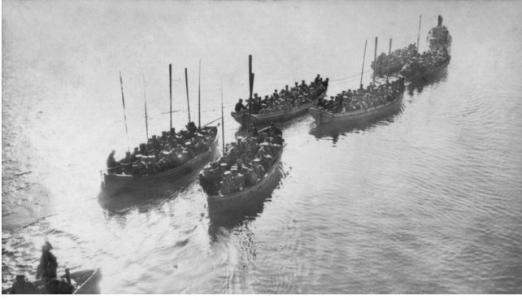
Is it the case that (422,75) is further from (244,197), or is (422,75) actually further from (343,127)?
(244,197)

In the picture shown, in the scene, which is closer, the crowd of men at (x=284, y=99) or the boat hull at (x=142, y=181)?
the boat hull at (x=142, y=181)

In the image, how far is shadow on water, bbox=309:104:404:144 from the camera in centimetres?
3014

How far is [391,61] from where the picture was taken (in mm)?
45219

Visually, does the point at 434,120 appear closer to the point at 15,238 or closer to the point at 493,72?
the point at 493,72

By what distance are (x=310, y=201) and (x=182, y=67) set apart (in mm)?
27269

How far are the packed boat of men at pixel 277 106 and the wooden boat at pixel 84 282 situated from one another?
1546 cm

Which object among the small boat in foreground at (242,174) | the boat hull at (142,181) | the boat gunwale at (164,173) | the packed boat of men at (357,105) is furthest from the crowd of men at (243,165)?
the packed boat of men at (357,105)

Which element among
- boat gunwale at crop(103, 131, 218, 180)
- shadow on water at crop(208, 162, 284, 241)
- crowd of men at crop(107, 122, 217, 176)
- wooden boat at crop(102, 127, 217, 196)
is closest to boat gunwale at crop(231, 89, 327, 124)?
crowd of men at crop(107, 122, 217, 176)

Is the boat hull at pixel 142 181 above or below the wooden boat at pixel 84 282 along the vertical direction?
above

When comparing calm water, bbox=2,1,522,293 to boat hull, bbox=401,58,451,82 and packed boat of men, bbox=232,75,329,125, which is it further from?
boat hull, bbox=401,58,451,82

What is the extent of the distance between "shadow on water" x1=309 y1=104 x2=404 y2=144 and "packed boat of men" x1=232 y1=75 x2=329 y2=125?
2106 mm

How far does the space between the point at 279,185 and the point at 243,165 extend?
2.78 m

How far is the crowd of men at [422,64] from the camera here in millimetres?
42219

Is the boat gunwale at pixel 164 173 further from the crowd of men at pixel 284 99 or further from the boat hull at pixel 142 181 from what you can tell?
the crowd of men at pixel 284 99
